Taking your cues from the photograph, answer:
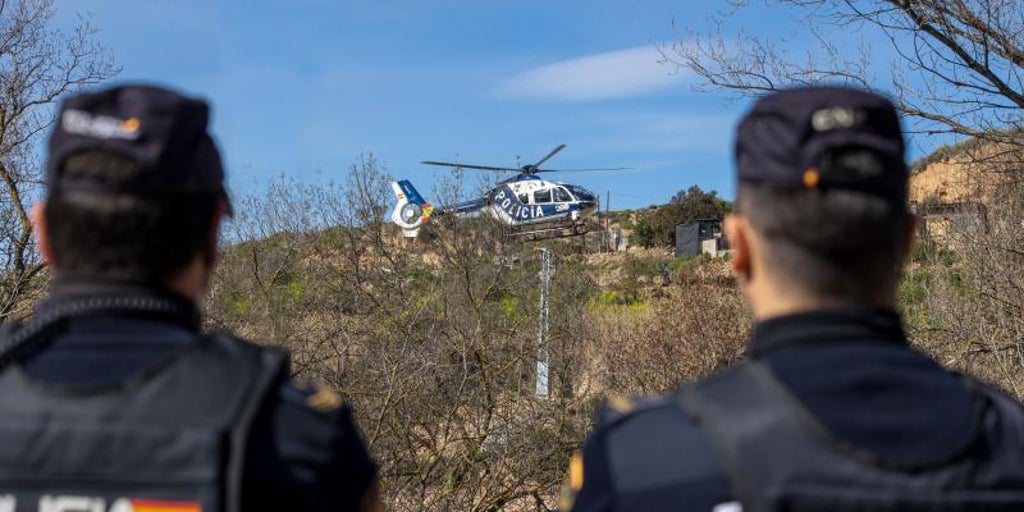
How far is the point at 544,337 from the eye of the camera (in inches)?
641

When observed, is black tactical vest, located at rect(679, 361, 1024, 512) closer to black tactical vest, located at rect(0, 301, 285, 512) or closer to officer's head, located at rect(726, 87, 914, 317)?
officer's head, located at rect(726, 87, 914, 317)

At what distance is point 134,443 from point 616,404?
0.87 m

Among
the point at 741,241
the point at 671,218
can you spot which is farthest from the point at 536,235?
the point at 671,218

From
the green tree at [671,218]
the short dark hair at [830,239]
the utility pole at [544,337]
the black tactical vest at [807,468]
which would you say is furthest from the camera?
the green tree at [671,218]

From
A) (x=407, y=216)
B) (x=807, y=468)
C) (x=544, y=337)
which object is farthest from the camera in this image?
(x=407, y=216)

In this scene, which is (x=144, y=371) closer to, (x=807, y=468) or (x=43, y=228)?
(x=43, y=228)

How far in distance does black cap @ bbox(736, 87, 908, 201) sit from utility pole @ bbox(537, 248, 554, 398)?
13112 millimetres

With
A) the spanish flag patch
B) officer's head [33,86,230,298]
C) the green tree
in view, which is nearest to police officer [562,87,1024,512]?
the spanish flag patch

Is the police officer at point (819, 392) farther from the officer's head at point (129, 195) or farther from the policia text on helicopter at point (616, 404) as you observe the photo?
the officer's head at point (129, 195)

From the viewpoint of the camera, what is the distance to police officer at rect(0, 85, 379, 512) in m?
1.71

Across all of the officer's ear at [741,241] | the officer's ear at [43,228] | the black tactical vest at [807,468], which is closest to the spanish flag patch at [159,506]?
the officer's ear at [43,228]

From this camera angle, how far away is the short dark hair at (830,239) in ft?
5.88

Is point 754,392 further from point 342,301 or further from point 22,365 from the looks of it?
point 342,301

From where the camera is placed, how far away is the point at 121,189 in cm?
180
